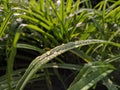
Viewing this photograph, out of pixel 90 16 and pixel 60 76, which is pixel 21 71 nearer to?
pixel 60 76

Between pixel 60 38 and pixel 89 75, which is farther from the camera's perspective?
pixel 60 38

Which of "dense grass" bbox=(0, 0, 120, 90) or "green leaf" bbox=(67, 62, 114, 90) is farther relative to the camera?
"dense grass" bbox=(0, 0, 120, 90)

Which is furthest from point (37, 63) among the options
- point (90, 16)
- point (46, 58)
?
point (90, 16)

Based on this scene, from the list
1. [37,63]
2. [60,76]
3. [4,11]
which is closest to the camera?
[37,63]

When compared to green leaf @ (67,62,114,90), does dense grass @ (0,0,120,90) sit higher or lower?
higher

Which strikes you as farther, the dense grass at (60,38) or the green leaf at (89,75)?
the dense grass at (60,38)

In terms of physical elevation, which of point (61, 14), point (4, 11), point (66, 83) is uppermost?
point (4, 11)

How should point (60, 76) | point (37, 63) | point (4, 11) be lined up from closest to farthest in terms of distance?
1. point (37, 63)
2. point (60, 76)
3. point (4, 11)

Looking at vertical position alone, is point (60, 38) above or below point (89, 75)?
above

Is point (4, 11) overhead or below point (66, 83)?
overhead

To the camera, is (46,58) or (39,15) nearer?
(46,58)

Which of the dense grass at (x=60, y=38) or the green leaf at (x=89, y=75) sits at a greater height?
the dense grass at (x=60, y=38)
